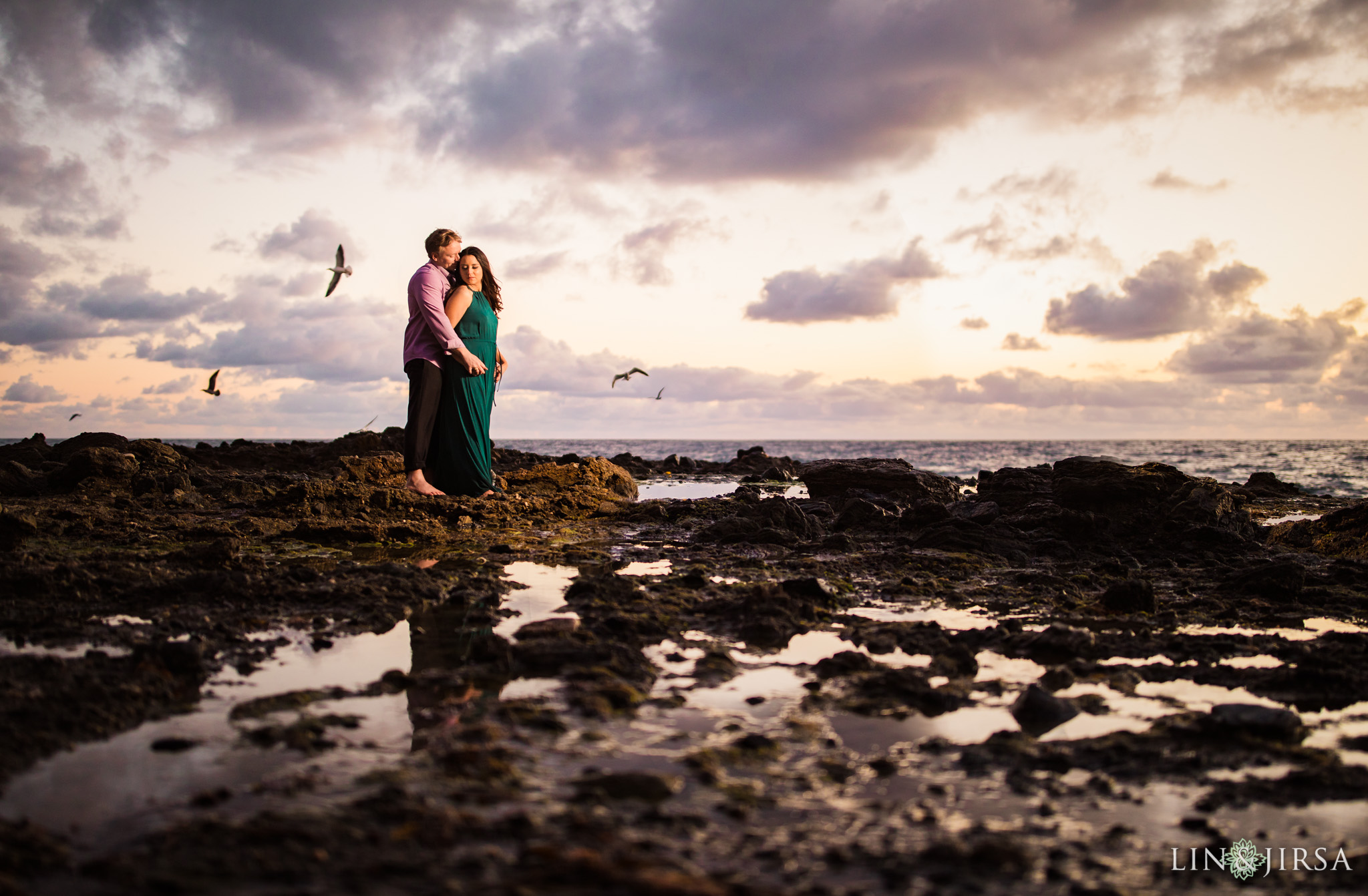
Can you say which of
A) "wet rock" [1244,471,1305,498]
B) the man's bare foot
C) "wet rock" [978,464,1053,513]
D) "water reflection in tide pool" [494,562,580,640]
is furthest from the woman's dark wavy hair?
"wet rock" [1244,471,1305,498]

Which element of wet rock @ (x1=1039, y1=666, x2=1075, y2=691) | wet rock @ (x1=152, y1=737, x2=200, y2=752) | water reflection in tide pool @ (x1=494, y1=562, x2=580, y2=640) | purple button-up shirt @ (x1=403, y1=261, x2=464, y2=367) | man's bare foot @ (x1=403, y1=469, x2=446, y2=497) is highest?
purple button-up shirt @ (x1=403, y1=261, x2=464, y2=367)

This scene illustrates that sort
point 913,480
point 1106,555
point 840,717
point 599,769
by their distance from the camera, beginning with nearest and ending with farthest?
point 599,769
point 840,717
point 1106,555
point 913,480

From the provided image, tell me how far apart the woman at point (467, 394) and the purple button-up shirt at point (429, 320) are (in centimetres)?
19

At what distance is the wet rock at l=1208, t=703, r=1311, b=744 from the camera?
281cm

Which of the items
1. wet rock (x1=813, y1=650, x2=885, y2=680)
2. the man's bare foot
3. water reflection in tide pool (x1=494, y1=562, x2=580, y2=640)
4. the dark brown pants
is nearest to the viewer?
wet rock (x1=813, y1=650, x2=885, y2=680)

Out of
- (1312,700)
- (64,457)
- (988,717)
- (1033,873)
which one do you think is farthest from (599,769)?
(64,457)

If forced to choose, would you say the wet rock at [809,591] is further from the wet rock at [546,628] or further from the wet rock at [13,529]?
the wet rock at [13,529]

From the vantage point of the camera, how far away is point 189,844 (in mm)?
1896

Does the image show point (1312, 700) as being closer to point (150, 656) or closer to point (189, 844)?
point (189, 844)

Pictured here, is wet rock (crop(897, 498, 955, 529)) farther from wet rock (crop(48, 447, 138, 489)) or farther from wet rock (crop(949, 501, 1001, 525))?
wet rock (crop(48, 447, 138, 489))

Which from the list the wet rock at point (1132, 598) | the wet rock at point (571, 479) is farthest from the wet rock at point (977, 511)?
the wet rock at point (571, 479)

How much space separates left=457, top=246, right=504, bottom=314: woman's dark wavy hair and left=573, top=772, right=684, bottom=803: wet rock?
811 cm

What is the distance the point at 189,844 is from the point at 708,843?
1220mm

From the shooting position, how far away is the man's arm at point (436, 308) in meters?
8.92
